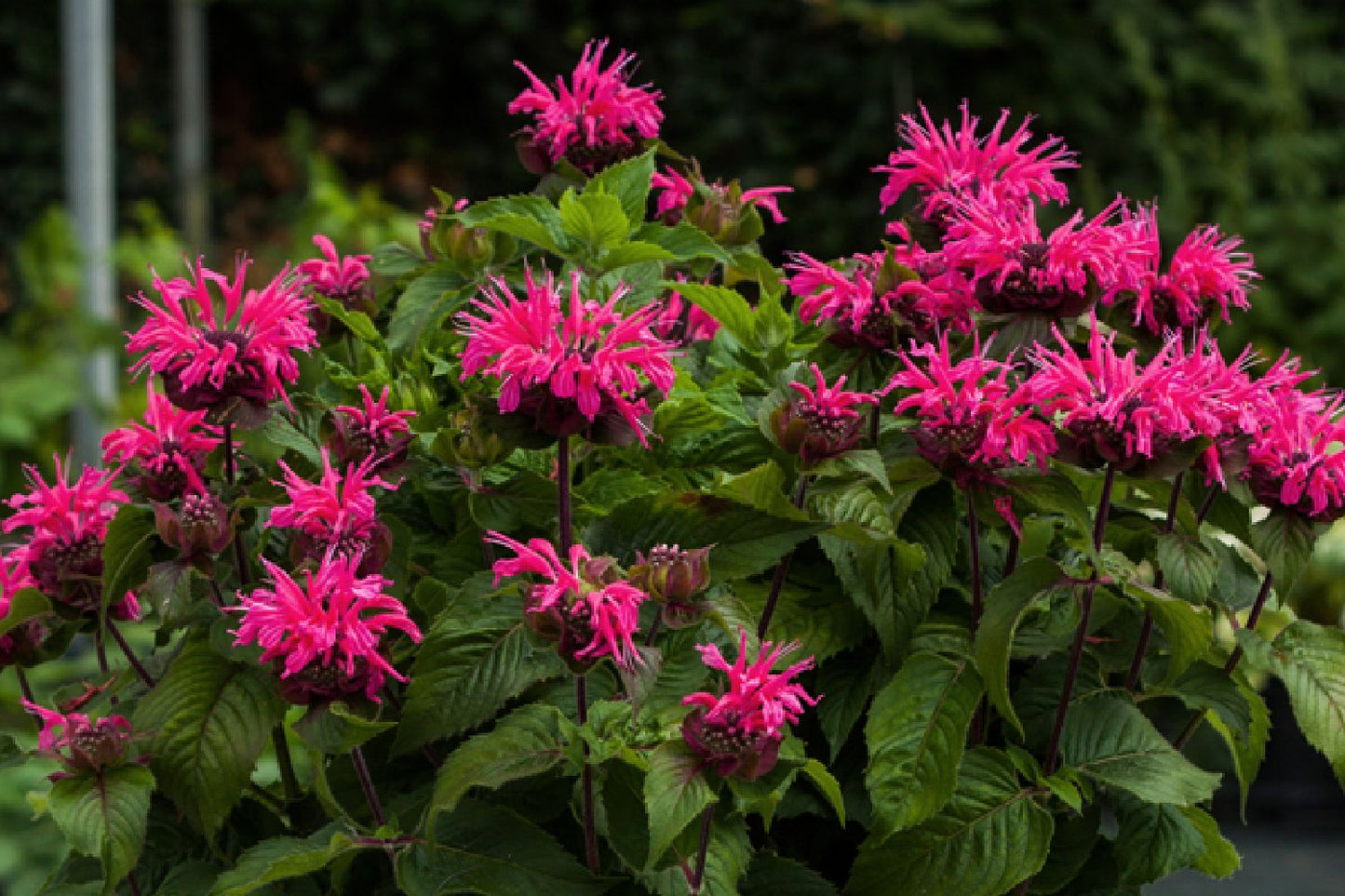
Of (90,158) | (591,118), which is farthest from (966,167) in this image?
(90,158)

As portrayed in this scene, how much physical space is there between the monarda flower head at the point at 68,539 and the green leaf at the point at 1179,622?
630 mm

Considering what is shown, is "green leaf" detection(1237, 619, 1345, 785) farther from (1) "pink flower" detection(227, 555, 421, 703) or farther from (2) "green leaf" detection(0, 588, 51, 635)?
(2) "green leaf" detection(0, 588, 51, 635)

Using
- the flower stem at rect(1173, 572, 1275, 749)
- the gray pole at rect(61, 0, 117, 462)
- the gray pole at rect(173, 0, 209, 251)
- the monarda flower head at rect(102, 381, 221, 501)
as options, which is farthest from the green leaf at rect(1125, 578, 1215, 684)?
the gray pole at rect(173, 0, 209, 251)

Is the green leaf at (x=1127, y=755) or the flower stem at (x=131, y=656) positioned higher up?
the flower stem at (x=131, y=656)

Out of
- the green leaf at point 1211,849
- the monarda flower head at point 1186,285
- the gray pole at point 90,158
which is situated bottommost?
the green leaf at point 1211,849

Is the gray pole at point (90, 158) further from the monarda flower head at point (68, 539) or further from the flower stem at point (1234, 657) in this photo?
the flower stem at point (1234, 657)

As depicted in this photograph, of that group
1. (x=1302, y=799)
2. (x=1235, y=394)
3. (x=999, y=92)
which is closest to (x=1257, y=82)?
(x=999, y=92)

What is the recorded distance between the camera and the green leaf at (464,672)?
88 cm

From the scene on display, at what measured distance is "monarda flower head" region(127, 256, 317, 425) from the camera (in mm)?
912

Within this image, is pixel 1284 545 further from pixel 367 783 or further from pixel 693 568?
pixel 367 783

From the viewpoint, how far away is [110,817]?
0.92 m

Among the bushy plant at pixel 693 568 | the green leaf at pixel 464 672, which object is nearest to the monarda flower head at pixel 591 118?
the bushy plant at pixel 693 568

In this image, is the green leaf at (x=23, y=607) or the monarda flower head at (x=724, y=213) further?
the monarda flower head at (x=724, y=213)

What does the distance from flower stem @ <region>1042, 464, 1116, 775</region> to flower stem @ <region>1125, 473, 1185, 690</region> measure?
3 cm
